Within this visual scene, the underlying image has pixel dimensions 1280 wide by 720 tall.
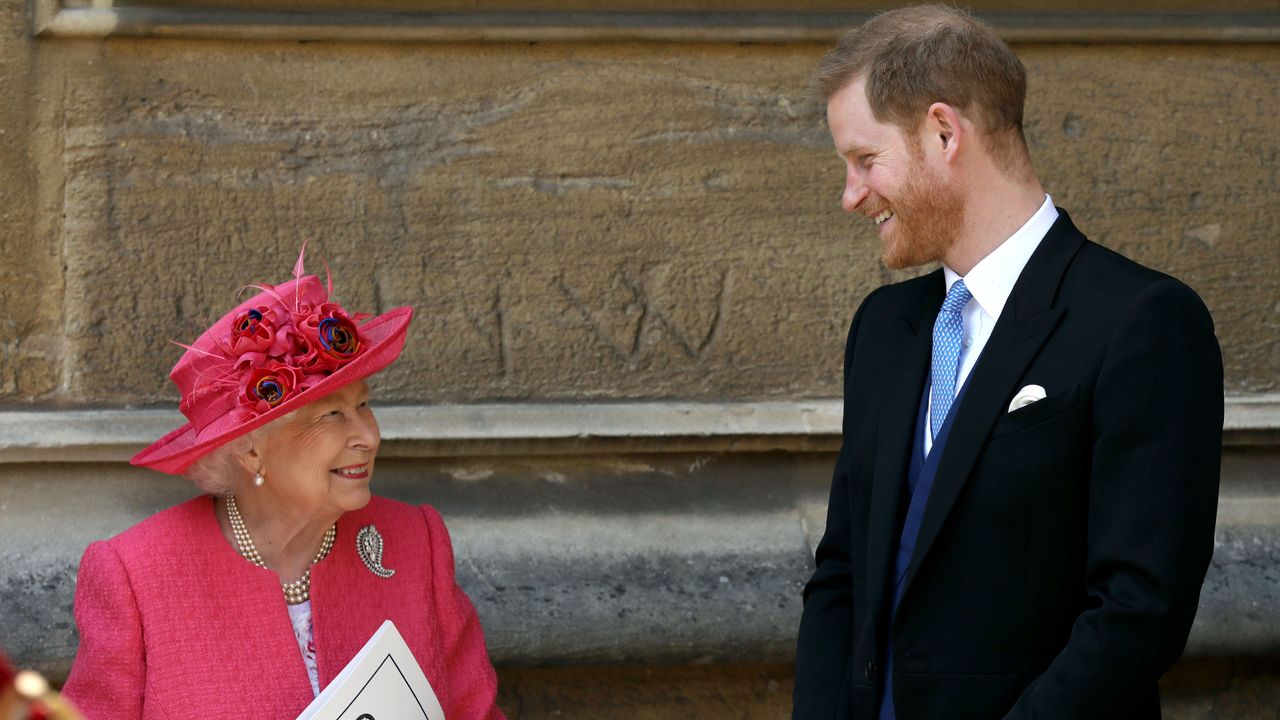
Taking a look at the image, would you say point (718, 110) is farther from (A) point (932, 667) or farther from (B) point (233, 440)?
(A) point (932, 667)

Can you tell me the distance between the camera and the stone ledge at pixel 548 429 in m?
3.13

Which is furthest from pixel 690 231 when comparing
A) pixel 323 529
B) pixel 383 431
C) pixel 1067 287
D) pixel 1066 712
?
pixel 1066 712

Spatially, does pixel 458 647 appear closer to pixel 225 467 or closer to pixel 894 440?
pixel 225 467

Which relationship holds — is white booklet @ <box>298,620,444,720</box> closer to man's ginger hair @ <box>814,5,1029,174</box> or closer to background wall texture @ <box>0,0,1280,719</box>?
background wall texture @ <box>0,0,1280,719</box>

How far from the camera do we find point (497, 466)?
3322 millimetres

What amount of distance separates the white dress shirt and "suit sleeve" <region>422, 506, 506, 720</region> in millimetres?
922

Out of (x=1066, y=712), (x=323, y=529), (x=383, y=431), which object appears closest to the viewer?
(x=1066, y=712)

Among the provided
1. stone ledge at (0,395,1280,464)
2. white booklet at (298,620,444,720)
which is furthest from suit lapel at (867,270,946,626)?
stone ledge at (0,395,1280,464)

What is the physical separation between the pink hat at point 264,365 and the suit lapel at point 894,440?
2.73ft

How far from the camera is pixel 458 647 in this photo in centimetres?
251

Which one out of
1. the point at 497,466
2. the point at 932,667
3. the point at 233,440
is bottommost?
the point at 497,466

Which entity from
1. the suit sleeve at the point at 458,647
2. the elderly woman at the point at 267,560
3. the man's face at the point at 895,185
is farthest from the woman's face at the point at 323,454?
the man's face at the point at 895,185

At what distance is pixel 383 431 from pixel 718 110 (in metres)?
1.07

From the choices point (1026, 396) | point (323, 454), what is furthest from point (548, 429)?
point (1026, 396)
